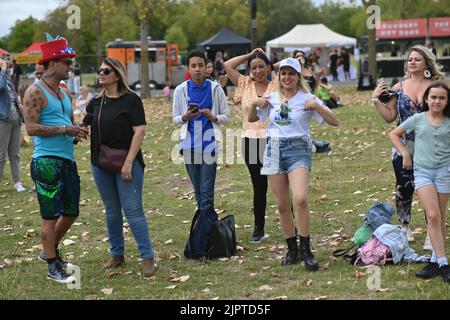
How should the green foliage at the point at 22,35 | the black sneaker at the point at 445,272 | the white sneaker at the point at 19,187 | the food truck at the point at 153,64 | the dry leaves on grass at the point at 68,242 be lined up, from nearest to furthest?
1. the black sneaker at the point at 445,272
2. the dry leaves on grass at the point at 68,242
3. the white sneaker at the point at 19,187
4. the food truck at the point at 153,64
5. the green foliage at the point at 22,35

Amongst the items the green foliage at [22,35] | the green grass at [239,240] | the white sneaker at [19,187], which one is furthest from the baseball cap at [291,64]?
the green foliage at [22,35]

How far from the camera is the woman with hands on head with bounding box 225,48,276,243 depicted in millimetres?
7688

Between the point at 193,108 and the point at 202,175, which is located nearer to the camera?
the point at 193,108

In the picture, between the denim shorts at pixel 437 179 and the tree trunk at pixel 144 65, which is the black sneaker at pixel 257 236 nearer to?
the denim shorts at pixel 437 179

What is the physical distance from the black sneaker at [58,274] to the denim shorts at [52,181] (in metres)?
0.42

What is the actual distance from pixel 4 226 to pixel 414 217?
486cm

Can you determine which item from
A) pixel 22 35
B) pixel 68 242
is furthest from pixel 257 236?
pixel 22 35

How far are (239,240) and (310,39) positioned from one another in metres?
35.7

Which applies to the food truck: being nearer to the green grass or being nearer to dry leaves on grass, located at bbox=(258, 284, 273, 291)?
the green grass

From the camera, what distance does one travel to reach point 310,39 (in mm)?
42750

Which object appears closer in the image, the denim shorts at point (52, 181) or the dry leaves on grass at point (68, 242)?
the denim shorts at point (52, 181)

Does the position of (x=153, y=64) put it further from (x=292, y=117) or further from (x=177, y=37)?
(x=177, y=37)

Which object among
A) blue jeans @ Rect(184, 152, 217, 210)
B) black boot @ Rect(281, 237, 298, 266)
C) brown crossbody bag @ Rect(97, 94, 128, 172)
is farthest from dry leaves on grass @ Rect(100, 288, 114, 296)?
black boot @ Rect(281, 237, 298, 266)

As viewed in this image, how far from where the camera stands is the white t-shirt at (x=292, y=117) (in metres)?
6.77
